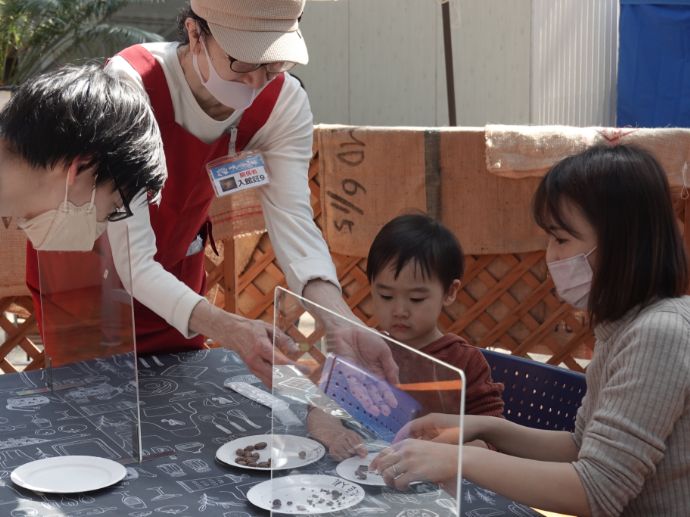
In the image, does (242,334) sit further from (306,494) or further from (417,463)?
(417,463)

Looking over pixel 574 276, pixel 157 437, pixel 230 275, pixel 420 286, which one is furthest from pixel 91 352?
pixel 230 275

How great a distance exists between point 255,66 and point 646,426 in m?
1.00

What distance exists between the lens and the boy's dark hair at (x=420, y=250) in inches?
89.7

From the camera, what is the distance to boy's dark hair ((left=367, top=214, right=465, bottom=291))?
7.47 ft

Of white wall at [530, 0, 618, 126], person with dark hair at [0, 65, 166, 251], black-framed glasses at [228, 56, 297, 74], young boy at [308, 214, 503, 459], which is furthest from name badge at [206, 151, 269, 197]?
white wall at [530, 0, 618, 126]

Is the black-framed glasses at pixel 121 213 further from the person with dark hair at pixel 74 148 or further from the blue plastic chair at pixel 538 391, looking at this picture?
the blue plastic chair at pixel 538 391

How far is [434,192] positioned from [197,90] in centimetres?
156

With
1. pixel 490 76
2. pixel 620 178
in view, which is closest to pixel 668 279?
pixel 620 178

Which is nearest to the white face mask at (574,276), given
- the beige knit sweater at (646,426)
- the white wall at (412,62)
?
the beige knit sweater at (646,426)

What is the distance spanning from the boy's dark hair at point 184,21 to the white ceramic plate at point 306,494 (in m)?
0.94

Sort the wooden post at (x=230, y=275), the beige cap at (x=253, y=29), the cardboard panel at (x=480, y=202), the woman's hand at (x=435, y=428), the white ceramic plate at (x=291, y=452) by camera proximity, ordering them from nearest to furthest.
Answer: the woman's hand at (x=435, y=428) < the white ceramic plate at (x=291, y=452) < the beige cap at (x=253, y=29) < the cardboard panel at (x=480, y=202) < the wooden post at (x=230, y=275)

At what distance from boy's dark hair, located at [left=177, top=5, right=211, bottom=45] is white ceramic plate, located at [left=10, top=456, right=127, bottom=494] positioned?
85 cm

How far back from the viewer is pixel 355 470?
1.29 metres

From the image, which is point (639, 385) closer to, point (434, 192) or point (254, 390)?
point (254, 390)
